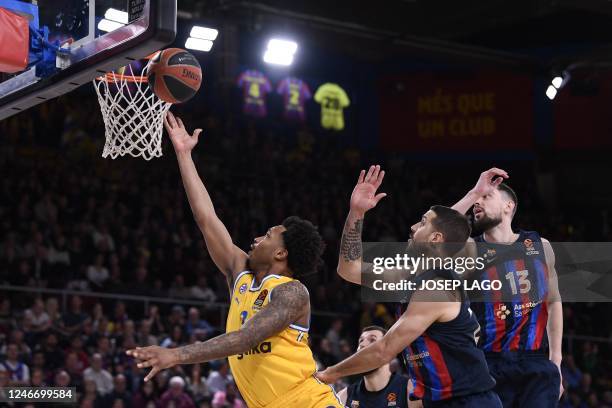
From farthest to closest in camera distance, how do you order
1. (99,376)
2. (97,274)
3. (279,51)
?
1. (279,51)
2. (97,274)
3. (99,376)

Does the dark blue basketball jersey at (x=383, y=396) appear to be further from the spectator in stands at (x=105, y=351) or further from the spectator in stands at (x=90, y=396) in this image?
the spectator in stands at (x=105, y=351)

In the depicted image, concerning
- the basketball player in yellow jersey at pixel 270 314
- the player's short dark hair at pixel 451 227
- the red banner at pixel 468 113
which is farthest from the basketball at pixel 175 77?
the red banner at pixel 468 113

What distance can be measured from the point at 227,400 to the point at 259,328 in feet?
23.0

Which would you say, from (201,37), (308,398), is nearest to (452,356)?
(308,398)

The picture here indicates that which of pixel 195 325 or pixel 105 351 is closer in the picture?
pixel 105 351

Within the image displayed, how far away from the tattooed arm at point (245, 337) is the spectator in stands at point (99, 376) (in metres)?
6.35

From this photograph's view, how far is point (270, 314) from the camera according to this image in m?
4.61

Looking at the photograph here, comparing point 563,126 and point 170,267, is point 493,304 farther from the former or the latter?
point 563,126

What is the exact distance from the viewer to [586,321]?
60.0 feet

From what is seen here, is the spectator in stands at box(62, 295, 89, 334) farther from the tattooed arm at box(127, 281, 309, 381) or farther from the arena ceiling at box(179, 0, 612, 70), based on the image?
the tattooed arm at box(127, 281, 309, 381)

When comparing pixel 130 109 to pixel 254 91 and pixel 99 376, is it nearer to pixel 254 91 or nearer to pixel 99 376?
pixel 99 376

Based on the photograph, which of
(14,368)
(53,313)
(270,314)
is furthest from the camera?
(53,313)

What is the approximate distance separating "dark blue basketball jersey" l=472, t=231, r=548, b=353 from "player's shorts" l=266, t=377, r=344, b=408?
4.91 ft

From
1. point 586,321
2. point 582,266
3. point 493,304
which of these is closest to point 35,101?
point 493,304
